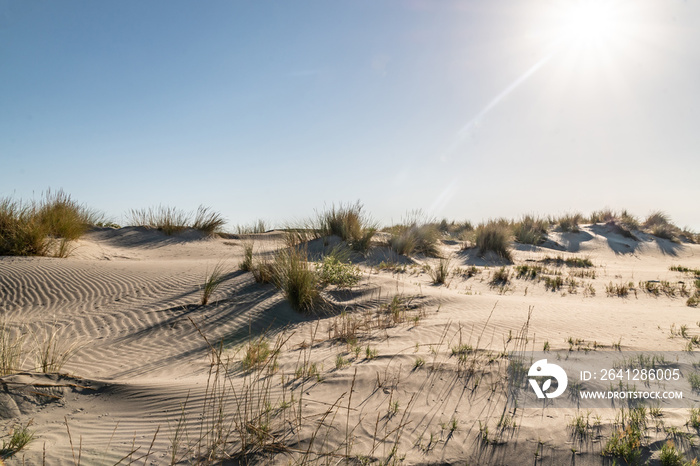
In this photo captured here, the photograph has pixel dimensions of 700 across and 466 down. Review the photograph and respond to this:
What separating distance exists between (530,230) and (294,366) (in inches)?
645

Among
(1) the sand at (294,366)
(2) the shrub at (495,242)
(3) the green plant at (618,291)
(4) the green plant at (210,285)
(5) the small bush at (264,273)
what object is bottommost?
(1) the sand at (294,366)

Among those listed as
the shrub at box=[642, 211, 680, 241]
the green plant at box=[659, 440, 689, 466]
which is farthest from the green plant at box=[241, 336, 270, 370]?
the shrub at box=[642, 211, 680, 241]

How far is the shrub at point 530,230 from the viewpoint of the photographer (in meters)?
17.0

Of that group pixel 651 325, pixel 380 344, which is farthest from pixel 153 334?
pixel 651 325

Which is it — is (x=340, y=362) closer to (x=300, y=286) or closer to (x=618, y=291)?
(x=300, y=286)

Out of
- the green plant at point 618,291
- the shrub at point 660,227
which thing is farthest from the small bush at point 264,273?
the shrub at point 660,227

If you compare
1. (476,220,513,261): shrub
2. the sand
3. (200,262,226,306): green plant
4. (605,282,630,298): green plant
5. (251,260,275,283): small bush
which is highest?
(476,220,513,261): shrub

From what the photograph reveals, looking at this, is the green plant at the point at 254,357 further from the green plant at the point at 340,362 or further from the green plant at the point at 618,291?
the green plant at the point at 618,291

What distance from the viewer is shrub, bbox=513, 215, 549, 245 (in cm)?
1698

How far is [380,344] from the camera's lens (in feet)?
15.8

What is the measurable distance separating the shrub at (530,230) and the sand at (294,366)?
6783 mm

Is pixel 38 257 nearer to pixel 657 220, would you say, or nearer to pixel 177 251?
pixel 177 251

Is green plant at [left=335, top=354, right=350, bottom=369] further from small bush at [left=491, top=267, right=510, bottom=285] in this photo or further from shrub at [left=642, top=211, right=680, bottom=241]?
shrub at [left=642, top=211, right=680, bottom=241]

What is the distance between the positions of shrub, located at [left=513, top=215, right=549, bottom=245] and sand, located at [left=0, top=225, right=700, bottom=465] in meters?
6.78
